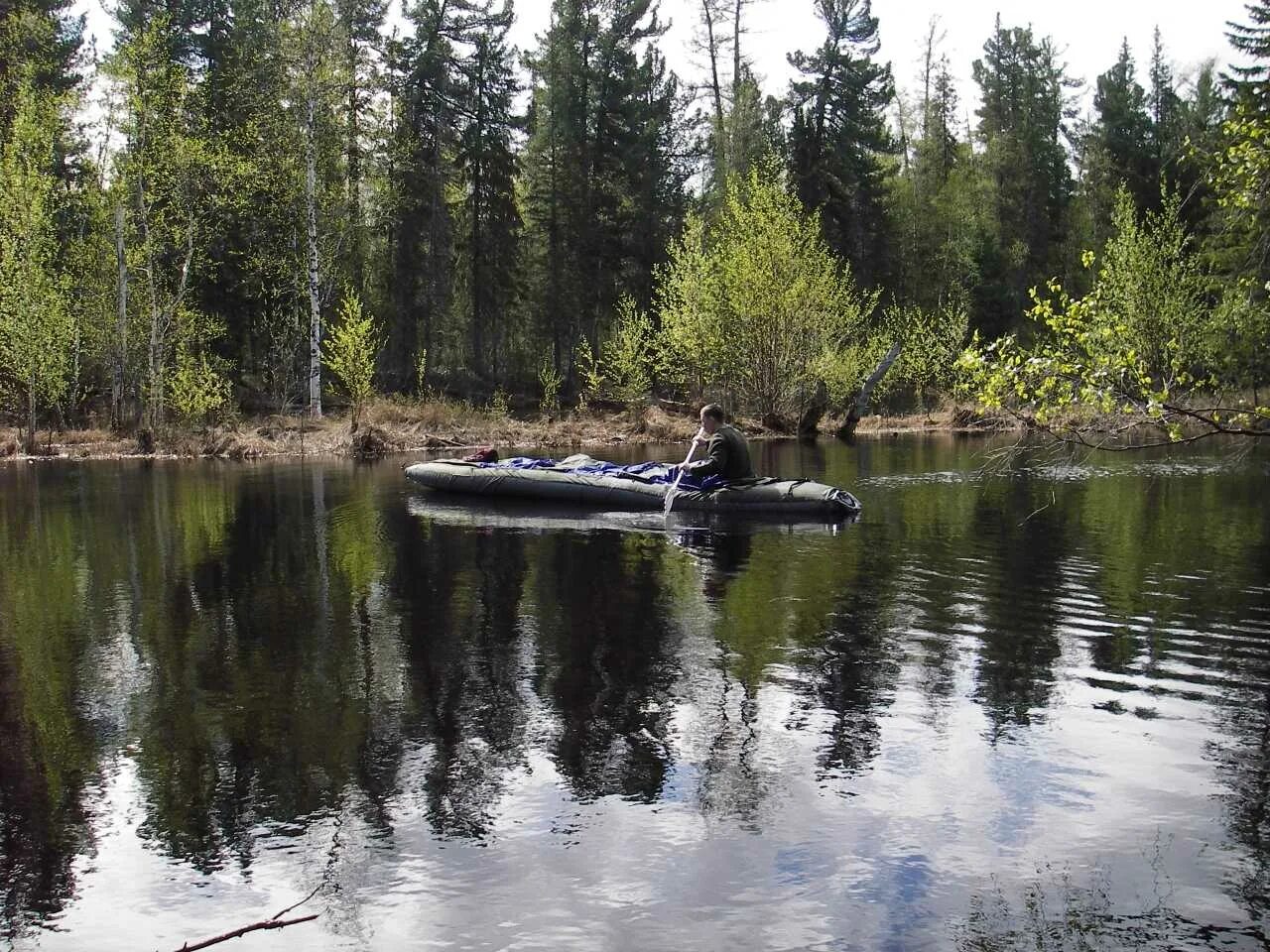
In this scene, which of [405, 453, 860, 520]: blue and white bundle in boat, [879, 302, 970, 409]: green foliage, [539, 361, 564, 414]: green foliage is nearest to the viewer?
[405, 453, 860, 520]: blue and white bundle in boat

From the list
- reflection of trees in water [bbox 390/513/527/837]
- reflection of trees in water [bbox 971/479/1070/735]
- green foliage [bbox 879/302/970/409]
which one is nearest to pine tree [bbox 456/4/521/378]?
green foliage [bbox 879/302/970/409]

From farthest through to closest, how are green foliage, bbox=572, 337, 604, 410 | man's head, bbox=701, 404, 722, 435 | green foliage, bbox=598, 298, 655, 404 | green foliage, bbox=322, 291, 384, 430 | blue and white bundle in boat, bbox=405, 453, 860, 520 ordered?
green foliage, bbox=572, 337, 604, 410
green foliage, bbox=598, 298, 655, 404
green foliage, bbox=322, 291, 384, 430
man's head, bbox=701, 404, 722, 435
blue and white bundle in boat, bbox=405, 453, 860, 520

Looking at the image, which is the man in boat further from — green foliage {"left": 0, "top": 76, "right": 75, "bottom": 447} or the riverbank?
green foliage {"left": 0, "top": 76, "right": 75, "bottom": 447}

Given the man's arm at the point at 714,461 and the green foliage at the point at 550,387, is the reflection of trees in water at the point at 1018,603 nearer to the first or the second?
the man's arm at the point at 714,461

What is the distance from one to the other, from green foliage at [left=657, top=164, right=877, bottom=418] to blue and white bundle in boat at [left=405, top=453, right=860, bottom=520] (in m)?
15.9

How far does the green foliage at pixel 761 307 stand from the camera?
32.7m

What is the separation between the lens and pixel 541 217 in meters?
44.2

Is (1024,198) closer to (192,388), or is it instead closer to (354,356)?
(354,356)

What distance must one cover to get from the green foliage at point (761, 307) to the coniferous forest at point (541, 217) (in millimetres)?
110

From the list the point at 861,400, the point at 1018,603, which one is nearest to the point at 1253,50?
the point at 861,400

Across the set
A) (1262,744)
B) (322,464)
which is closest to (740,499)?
(1262,744)

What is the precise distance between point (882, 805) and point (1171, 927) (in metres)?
1.49

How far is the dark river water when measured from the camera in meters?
4.62

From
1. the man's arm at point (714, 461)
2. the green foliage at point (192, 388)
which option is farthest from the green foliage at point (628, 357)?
the man's arm at point (714, 461)
